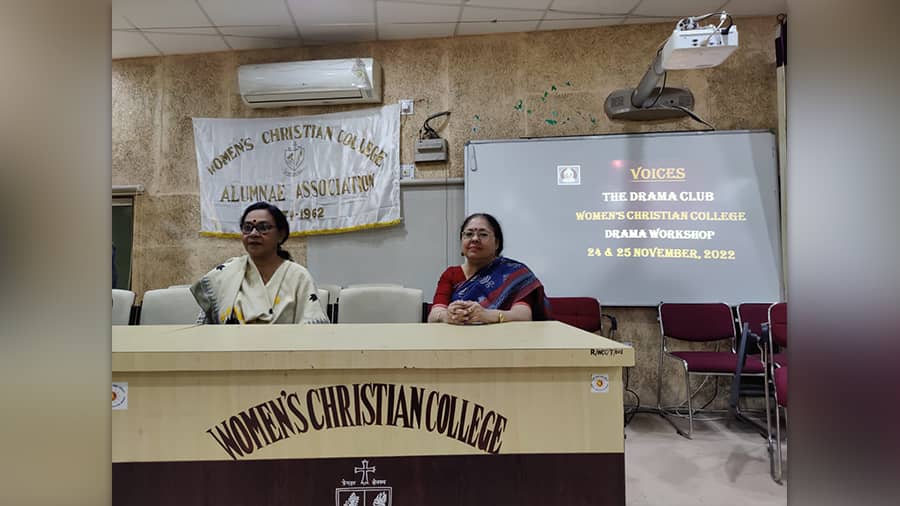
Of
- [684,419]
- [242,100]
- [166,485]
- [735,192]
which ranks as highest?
[242,100]

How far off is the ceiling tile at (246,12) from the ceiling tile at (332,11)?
0.09 metres

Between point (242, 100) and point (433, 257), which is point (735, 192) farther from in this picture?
point (242, 100)

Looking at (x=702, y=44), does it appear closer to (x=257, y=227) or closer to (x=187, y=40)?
(x=257, y=227)

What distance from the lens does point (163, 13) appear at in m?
2.78

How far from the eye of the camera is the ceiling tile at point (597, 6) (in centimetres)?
276

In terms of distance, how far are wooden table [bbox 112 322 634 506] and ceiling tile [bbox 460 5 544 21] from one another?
2572 mm

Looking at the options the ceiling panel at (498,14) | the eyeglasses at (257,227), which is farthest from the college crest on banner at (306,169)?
the eyeglasses at (257,227)

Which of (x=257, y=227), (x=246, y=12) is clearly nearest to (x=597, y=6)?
(x=246, y=12)

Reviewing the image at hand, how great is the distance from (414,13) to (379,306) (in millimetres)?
1954

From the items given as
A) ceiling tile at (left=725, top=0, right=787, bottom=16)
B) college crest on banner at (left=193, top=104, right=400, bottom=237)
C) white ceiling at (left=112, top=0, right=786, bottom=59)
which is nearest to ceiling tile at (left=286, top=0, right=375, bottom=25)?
white ceiling at (left=112, top=0, right=786, bottom=59)
